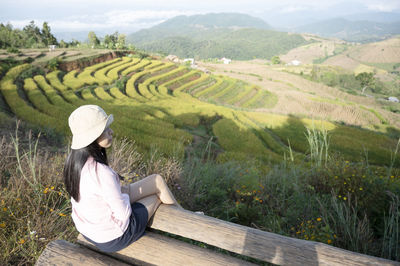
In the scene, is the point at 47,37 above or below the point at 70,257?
above

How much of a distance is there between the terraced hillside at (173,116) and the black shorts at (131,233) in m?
2.26

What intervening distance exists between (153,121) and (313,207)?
11169 millimetres

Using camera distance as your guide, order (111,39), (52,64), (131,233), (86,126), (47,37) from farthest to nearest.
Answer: (111,39) < (47,37) < (52,64) < (131,233) < (86,126)

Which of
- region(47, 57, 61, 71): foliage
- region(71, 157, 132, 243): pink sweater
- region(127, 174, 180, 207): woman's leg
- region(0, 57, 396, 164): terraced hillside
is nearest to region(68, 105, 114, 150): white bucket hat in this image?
region(71, 157, 132, 243): pink sweater

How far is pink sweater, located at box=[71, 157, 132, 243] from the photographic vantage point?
1.78 metres

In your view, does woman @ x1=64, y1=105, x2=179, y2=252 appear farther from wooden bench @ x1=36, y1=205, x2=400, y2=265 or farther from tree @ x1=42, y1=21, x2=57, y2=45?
tree @ x1=42, y1=21, x2=57, y2=45

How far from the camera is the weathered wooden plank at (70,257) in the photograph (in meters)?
1.77

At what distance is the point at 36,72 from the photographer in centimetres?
2262

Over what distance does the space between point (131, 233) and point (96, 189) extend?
45 centimetres

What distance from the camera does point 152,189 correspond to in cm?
225

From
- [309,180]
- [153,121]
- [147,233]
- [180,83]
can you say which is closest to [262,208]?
[309,180]

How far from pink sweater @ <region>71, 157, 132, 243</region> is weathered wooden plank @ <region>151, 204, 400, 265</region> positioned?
0.37m

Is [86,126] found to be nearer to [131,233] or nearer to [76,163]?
[76,163]

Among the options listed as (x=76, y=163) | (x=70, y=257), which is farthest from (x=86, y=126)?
(x=70, y=257)
